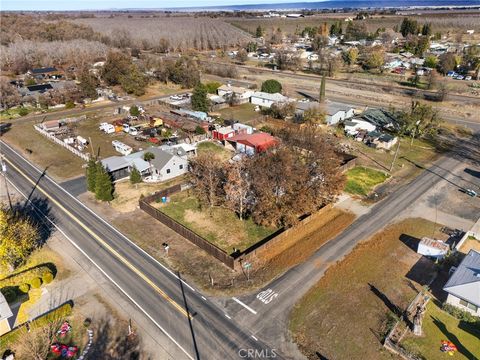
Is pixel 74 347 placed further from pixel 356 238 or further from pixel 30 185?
pixel 30 185

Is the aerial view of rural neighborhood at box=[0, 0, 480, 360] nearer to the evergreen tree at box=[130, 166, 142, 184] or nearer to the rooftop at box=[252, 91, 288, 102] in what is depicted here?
the evergreen tree at box=[130, 166, 142, 184]

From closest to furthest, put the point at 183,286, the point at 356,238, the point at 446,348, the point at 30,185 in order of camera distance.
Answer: the point at 446,348, the point at 183,286, the point at 356,238, the point at 30,185

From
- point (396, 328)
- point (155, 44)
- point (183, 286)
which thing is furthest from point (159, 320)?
point (155, 44)

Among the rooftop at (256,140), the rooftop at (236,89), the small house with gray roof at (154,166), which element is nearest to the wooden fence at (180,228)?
the small house with gray roof at (154,166)

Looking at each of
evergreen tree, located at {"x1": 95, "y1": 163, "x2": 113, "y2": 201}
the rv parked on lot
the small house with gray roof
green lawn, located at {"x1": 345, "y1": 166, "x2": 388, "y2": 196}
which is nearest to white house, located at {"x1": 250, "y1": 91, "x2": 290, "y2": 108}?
green lawn, located at {"x1": 345, "y1": 166, "x2": 388, "y2": 196}

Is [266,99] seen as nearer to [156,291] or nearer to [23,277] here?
[156,291]

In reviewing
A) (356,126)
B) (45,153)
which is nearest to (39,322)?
(45,153)
